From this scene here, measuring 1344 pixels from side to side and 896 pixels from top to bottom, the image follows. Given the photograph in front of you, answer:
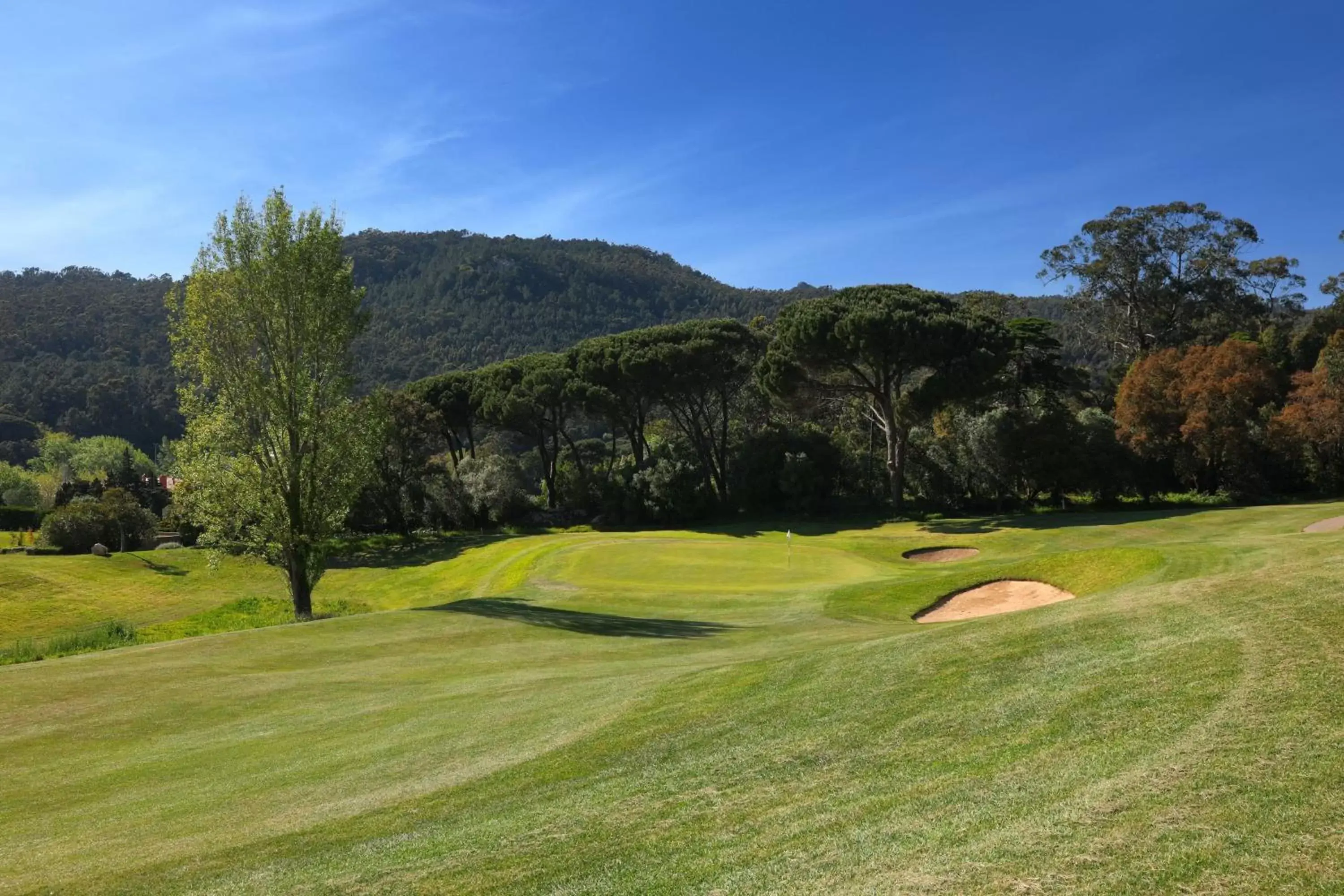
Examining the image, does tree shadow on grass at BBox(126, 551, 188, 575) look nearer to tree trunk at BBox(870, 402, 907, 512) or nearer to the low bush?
the low bush

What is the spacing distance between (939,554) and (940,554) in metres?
0.02

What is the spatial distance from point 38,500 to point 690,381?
67.0 m

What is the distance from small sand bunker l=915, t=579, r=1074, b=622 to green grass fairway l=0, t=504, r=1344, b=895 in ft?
13.2

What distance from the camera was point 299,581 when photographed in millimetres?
30125

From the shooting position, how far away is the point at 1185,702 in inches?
311

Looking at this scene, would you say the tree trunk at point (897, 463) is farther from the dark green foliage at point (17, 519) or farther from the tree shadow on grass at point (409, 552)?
the dark green foliage at point (17, 519)

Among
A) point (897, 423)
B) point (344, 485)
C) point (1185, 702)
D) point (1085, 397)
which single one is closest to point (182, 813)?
point (1185, 702)

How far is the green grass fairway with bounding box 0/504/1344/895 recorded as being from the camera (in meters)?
5.85

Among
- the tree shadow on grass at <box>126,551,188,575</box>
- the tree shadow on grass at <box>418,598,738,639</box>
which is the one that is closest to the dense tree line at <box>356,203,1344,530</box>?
the tree shadow on grass at <box>126,551,188,575</box>

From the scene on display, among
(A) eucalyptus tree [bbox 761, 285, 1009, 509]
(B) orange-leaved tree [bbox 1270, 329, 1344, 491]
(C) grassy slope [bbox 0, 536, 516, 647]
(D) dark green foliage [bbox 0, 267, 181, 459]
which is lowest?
(C) grassy slope [bbox 0, 536, 516, 647]

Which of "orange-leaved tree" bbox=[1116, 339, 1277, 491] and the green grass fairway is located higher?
"orange-leaved tree" bbox=[1116, 339, 1277, 491]

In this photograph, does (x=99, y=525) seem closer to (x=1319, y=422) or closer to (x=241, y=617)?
(x=241, y=617)

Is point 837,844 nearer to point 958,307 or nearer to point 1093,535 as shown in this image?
point 1093,535

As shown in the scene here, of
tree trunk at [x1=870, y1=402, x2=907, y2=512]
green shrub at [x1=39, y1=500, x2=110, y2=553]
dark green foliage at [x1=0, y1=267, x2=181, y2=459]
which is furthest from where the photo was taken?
dark green foliage at [x1=0, y1=267, x2=181, y2=459]
